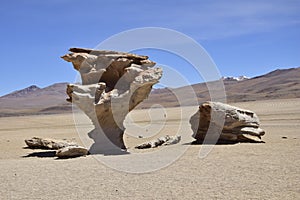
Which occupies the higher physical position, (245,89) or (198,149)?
(245,89)

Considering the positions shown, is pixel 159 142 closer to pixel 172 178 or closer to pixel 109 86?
pixel 109 86

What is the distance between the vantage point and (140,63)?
1820 cm

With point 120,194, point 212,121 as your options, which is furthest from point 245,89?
point 120,194

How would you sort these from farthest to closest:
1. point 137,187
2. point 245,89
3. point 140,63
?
point 245,89 < point 140,63 < point 137,187

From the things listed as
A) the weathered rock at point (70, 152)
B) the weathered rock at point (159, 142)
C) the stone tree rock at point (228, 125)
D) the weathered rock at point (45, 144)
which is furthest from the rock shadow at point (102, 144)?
the stone tree rock at point (228, 125)

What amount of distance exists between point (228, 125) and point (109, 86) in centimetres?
556

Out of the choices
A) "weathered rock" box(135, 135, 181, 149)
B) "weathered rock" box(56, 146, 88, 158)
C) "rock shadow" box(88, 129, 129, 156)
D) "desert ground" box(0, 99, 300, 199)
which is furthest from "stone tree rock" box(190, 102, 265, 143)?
"weathered rock" box(56, 146, 88, 158)

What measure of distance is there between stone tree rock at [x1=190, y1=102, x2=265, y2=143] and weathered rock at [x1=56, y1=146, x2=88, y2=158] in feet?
19.5

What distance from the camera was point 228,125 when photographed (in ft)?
59.8

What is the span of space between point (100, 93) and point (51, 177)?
20.5 feet

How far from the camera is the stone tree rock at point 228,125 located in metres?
18.2

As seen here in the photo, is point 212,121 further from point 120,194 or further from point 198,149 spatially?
point 120,194

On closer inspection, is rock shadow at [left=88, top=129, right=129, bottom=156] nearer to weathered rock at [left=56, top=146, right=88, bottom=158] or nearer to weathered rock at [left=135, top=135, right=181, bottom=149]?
weathered rock at [left=56, top=146, right=88, bottom=158]

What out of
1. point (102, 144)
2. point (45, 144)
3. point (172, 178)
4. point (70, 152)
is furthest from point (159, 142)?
point (172, 178)
